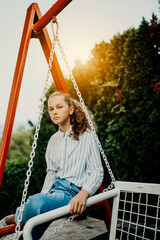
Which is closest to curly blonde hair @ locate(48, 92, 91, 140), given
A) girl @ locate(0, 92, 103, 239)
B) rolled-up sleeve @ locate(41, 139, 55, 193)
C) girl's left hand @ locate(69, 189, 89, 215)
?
girl @ locate(0, 92, 103, 239)

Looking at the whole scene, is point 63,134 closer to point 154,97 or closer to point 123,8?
point 154,97

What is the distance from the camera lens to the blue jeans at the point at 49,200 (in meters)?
1.36

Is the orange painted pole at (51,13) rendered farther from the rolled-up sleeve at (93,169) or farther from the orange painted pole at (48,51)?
the rolled-up sleeve at (93,169)

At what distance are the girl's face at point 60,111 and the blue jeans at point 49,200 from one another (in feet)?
1.63

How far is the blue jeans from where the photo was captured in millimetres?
1355

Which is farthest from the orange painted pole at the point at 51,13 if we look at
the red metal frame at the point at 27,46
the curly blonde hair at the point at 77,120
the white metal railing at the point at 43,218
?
the white metal railing at the point at 43,218

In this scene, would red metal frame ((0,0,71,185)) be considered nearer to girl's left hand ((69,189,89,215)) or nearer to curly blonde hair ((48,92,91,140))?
curly blonde hair ((48,92,91,140))

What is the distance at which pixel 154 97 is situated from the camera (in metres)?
3.00

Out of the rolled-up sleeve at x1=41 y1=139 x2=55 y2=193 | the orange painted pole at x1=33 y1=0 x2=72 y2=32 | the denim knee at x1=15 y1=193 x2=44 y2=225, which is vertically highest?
the orange painted pole at x1=33 y1=0 x2=72 y2=32

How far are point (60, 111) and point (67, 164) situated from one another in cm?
47

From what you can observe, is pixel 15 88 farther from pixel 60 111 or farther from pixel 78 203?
pixel 78 203

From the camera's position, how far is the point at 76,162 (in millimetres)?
1653

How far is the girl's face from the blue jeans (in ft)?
1.63

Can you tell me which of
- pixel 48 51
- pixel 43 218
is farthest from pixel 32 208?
pixel 48 51
